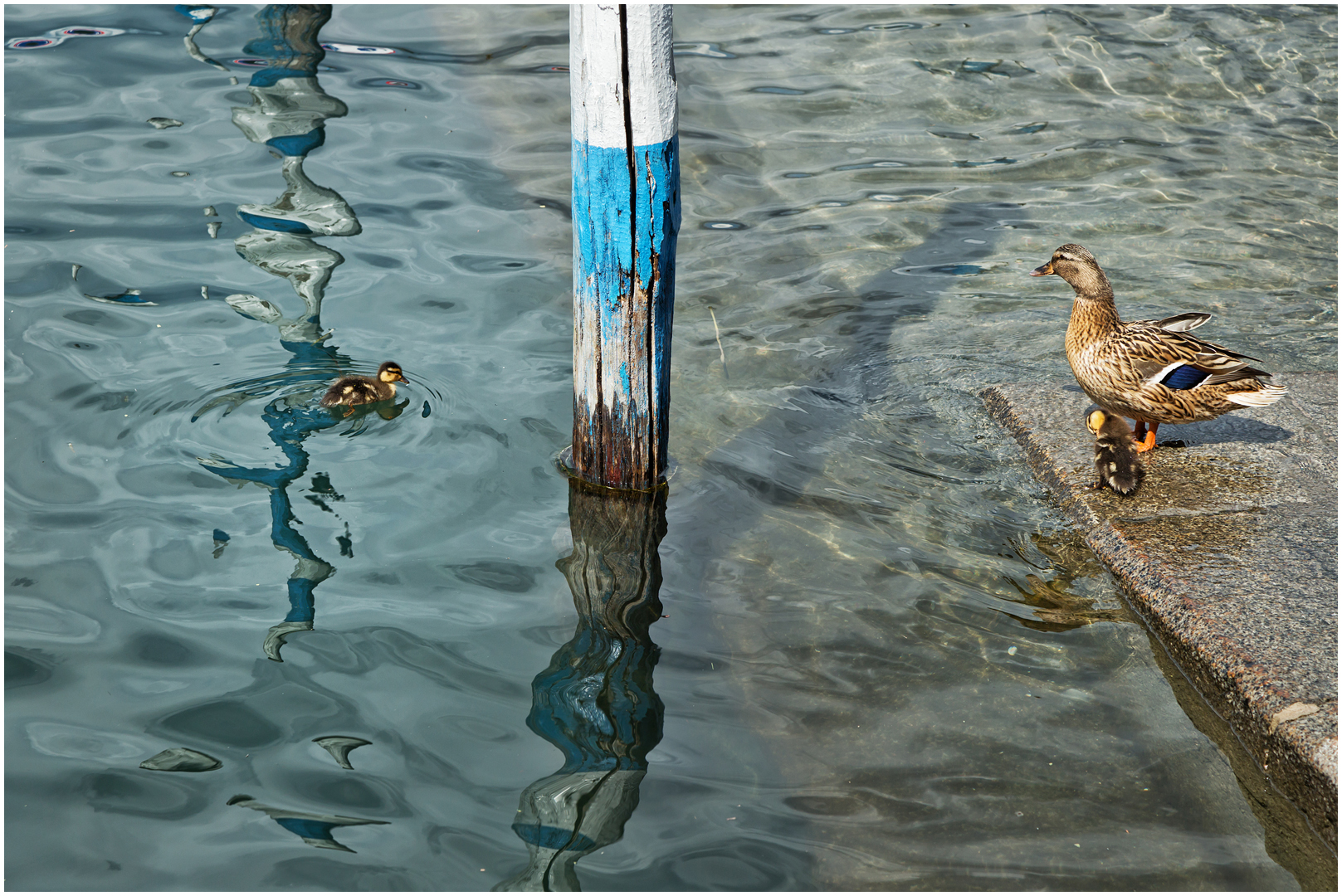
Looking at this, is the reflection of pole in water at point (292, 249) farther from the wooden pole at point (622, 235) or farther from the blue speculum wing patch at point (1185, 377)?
the blue speculum wing patch at point (1185, 377)

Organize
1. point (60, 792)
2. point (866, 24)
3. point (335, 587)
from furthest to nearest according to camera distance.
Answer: point (866, 24) → point (335, 587) → point (60, 792)

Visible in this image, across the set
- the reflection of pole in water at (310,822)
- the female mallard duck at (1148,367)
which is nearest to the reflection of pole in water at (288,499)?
the reflection of pole in water at (310,822)

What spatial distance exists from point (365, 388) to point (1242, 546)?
15.6 ft

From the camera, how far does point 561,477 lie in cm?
637

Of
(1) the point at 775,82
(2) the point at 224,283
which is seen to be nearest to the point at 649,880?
(2) the point at 224,283

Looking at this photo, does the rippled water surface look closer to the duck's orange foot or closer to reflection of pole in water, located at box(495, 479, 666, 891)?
reflection of pole in water, located at box(495, 479, 666, 891)

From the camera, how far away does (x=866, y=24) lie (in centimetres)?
1340

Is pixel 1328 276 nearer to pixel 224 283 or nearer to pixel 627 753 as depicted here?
pixel 627 753

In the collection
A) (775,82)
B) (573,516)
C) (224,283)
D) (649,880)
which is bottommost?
(649,880)

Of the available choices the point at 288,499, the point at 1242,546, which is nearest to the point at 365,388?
the point at 288,499

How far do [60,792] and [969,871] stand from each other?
136 inches

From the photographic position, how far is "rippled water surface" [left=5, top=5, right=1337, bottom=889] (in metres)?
4.29

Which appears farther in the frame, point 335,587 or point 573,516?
point 573,516

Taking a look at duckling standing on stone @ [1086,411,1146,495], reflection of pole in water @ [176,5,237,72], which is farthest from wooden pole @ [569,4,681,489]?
reflection of pole in water @ [176,5,237,72]
